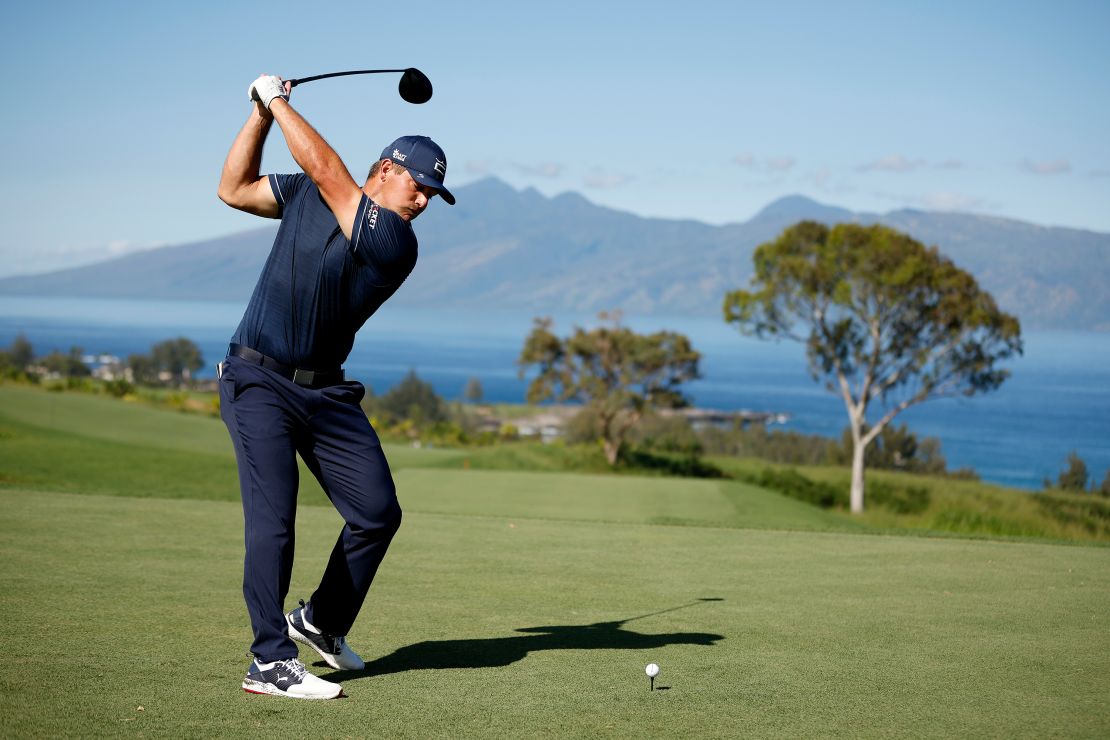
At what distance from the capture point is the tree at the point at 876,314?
37562mm

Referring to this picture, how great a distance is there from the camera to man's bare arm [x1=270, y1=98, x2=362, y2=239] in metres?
4.90

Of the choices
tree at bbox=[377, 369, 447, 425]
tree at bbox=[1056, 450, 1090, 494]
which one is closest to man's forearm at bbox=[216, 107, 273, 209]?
tree at bbox=[1056, 450, 1090, 494]

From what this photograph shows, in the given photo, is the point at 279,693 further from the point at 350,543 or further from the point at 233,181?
the point at 233,181

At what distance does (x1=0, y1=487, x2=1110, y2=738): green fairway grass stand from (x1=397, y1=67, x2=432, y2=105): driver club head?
9.31 feet

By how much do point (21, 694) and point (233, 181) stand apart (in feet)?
7.56

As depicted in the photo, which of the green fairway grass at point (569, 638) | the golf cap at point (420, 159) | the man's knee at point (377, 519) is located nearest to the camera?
the green fairway grass at point (569, 638)

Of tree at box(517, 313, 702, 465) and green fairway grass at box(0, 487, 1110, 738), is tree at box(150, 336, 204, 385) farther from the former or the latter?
green fairway grass at box(0, 487, 1110, 738)

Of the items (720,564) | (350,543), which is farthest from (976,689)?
(720,564)

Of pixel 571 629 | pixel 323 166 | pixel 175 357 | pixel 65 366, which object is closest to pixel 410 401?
pixel 65 366

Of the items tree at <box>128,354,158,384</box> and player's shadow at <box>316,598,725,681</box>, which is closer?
player's shadow at <box>316,598,725,681</box>

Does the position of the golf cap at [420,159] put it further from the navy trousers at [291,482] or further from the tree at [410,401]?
the tree at [410,401]

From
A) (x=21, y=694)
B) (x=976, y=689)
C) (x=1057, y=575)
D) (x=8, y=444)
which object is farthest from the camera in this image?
(x=8, y=444)

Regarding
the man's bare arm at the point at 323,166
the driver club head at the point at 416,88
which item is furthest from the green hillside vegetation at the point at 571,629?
the driver club head at the point at 416,88

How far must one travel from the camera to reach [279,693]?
4832 mm
